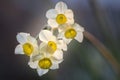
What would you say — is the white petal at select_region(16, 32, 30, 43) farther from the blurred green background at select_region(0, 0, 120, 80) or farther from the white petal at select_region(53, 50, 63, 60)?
the blurred green background at select_region(0, 0, 120, 80)

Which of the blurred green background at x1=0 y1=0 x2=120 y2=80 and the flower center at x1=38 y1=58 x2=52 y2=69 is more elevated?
the flower center at x1=38 y1=58 x2=52 y2=69

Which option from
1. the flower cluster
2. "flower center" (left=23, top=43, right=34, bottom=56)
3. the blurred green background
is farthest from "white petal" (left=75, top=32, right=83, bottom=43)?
the blurred green background

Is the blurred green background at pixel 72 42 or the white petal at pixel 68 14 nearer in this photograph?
the white petal at pixel 68 14

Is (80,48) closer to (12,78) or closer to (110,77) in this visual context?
(110,77)

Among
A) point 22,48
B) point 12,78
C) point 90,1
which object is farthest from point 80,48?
point 12,78

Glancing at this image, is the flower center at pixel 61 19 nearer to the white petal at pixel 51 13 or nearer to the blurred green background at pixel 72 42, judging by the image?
the white petal at pixel 51 13

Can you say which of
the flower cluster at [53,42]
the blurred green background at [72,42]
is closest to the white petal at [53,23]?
Result: the flower cluster at [53,42]

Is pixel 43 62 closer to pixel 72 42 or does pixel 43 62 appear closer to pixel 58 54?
pixel 58 54
